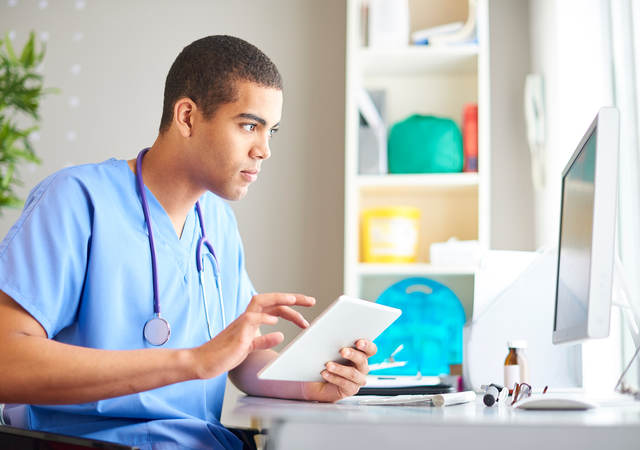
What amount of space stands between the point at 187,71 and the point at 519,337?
948 mm

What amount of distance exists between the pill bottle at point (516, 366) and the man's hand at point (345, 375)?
0.41 m

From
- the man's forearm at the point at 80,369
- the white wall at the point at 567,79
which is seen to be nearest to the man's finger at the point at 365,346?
the man's forearm at the point at 80,369

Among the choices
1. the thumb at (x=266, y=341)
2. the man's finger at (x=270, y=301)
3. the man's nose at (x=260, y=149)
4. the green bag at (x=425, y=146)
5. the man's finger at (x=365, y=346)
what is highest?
the green bag at (x=425, y=146)

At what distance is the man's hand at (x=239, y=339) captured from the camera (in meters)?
0.95

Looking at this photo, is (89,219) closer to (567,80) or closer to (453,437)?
(453,437)

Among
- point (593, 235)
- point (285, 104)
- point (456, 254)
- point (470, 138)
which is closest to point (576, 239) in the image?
point (593, 235)

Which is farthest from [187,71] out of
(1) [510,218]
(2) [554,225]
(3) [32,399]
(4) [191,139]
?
(1) [510,218]

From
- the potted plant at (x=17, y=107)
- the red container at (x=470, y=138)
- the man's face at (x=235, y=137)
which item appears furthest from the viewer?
the potted plant at (x=17, y=107)

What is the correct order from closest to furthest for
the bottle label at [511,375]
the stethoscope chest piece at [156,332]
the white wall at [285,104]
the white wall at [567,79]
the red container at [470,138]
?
the stethoscope chest piece at [156,332], the bottle label at [511,375], the white wall at [567,79], the red container at [470,138], the white wall at [285,104]

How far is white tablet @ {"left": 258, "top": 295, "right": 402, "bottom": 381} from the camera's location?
37.3 inches

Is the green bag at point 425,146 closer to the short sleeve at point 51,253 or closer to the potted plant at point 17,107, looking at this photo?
the short sleeve at point 51,253

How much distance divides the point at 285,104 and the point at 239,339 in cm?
176

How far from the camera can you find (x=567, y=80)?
1994 millimetres

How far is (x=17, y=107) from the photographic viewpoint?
108 inches
